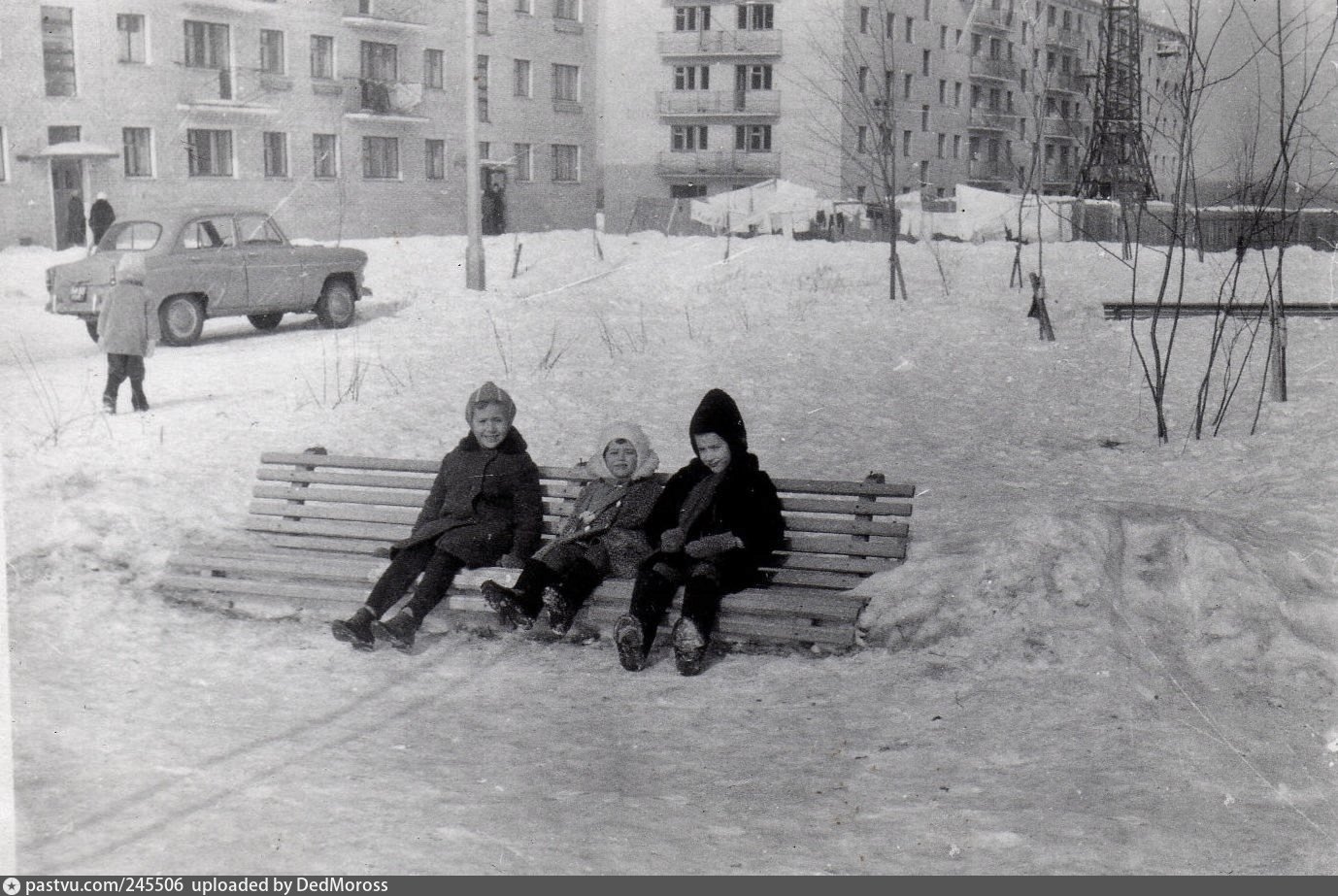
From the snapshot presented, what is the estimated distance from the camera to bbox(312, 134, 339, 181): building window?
17.4 meters

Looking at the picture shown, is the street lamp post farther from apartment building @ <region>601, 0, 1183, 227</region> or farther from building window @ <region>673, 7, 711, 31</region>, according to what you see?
building window @ <region>673, 7, 711, 31</region>

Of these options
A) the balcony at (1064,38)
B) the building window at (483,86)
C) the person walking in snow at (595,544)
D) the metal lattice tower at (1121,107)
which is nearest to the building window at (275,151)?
the building window at (483,86)

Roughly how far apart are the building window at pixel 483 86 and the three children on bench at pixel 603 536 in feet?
34.6

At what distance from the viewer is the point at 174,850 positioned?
309 cm

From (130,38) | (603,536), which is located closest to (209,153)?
(130,38)

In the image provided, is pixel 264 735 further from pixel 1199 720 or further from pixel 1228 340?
pixel 1228 340

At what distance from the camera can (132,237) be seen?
460 inches

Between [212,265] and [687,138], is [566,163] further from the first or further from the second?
[687,138]

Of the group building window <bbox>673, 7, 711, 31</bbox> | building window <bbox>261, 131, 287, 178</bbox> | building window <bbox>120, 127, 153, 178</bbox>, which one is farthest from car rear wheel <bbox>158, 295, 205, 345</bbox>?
building window <bbox>673, 7, 711, 31</bbox>

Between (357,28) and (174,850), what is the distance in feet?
46.4

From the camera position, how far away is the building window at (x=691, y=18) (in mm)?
18797

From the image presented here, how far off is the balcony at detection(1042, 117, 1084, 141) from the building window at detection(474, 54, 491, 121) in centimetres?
635

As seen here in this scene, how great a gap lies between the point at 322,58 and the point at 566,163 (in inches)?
138

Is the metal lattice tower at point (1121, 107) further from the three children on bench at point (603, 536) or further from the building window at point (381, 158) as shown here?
the building window at point (381, 158)
